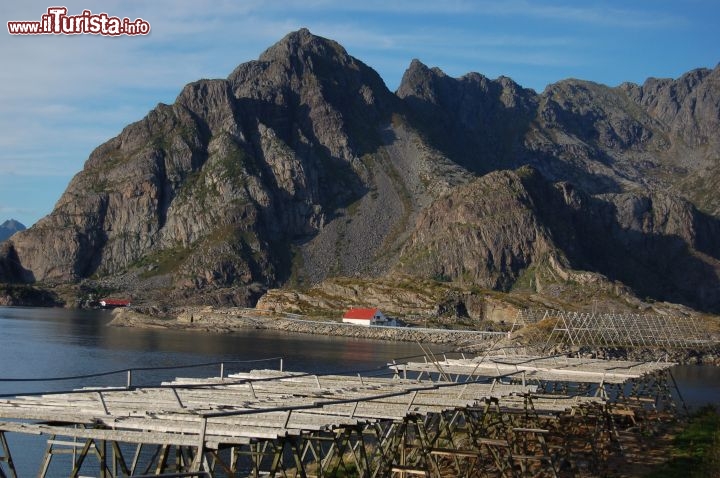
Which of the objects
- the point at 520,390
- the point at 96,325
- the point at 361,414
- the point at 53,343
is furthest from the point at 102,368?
the point at 96,325

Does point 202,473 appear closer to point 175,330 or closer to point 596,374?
point 596,374

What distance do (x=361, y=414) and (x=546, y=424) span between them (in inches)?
756

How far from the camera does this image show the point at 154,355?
12056 cm

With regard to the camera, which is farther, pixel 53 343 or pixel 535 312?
pixel 535 312

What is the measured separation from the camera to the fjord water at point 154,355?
267 ft

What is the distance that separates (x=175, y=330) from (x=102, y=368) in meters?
97.0

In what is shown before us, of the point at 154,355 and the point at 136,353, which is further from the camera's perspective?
the point at 136,353

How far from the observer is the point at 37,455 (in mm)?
47312

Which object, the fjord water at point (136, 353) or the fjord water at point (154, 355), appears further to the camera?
the fjord water at point (154, 355)

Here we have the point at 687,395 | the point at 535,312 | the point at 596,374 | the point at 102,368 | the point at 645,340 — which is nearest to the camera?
the point at 596,374

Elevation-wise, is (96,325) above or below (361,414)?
below

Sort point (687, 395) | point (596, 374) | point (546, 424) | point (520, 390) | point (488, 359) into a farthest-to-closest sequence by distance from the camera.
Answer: point (687, 395) < point (488, 359) < point (596, 374) < point (546, 424) < point (520, 390)

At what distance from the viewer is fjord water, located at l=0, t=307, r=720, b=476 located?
81.4m

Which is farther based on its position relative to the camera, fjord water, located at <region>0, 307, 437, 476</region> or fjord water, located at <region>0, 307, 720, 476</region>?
fjord water, located at <region>0, 307, 720, 476</region>
